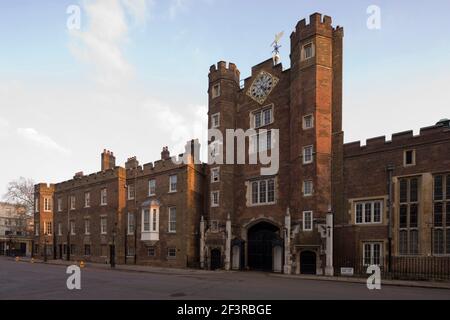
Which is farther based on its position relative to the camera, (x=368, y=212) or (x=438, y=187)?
(x=368, y=212)

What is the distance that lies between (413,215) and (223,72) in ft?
70.0

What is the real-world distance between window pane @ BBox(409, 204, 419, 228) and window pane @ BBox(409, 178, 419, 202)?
1.46ft

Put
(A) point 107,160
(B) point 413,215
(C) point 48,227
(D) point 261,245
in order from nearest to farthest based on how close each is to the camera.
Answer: (B) point 413,215 < (D) point 261,245 < (A) point 107,160 < (C) point 48,227

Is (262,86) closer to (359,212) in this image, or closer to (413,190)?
(359,212)

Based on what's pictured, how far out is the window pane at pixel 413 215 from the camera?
88.7ft

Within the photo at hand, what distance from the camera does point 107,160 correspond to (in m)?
54.7

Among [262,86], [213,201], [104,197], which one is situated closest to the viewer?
[262,86]

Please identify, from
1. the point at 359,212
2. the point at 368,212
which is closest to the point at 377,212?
the point at 368,212

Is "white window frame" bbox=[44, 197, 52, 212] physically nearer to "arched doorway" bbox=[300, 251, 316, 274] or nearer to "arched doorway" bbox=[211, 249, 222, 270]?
"arched doorway" bbox=[211, 249, 222, 270]

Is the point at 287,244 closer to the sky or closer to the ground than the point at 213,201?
closer to the ground

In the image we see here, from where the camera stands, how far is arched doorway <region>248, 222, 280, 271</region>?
34.7 meters

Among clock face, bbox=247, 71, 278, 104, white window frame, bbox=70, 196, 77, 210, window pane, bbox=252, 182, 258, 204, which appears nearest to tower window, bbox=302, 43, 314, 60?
clock face, bbox=247, 71, 278, 104
